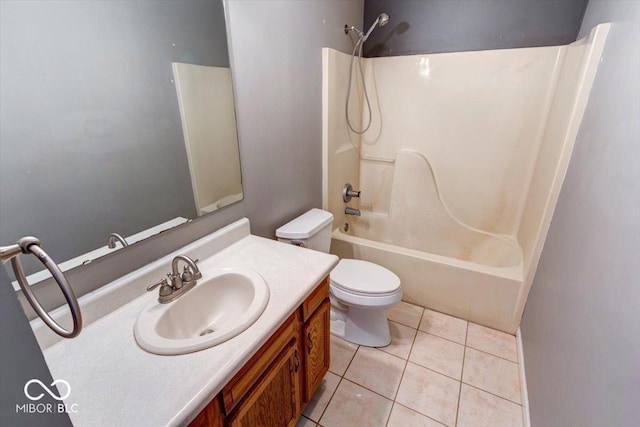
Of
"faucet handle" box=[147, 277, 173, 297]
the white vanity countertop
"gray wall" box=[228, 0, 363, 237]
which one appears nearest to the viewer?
the white vanity countertop

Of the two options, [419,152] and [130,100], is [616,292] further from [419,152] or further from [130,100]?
[419,152]

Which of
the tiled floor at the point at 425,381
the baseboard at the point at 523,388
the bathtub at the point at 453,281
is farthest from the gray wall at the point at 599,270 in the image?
the bathtub at the point at 453,281

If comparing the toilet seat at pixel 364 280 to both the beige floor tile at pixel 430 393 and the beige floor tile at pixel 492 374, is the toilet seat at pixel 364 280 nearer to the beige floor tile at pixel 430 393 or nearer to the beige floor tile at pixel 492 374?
the beige floor tile at pixel 430 393

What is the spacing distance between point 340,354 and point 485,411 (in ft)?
2.53

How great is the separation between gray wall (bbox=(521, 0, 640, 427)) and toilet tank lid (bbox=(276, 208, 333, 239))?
1157 millimetres

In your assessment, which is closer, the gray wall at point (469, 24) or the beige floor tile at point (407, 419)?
the beige floor tile at point (407, 419)

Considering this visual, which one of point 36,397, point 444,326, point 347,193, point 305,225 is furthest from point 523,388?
point 36,397

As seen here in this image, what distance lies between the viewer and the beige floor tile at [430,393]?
1413 mm

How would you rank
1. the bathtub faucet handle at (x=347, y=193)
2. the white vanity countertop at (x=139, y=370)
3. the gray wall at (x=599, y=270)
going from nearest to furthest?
the white vanity countertop at (x=139, y=370) → the gray wall at (x=599, y=270) → the bathtub faucet handle at (x=347, y=193)

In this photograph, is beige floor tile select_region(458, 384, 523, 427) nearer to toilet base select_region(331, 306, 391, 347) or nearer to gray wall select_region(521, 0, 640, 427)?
gray wall select_region(521, 0, 640, 427)

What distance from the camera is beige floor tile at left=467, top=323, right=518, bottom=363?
1.75 meters

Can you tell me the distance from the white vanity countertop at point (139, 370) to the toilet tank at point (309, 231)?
59 cm

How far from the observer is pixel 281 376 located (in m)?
1.03

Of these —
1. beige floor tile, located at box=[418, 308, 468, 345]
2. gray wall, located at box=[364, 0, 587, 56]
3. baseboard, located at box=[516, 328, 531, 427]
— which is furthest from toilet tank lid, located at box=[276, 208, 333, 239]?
gray wall, located at box=[364, 0, 587, 56]
